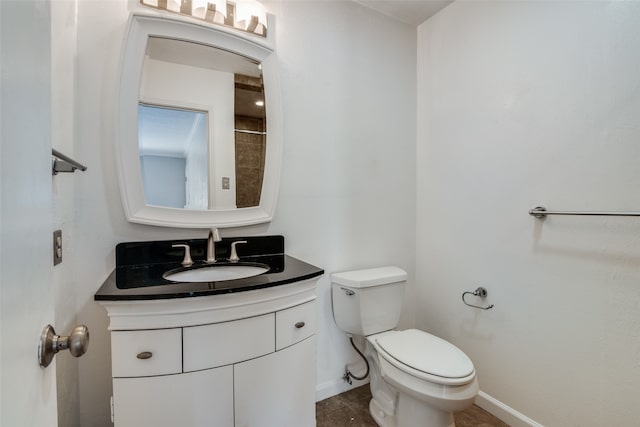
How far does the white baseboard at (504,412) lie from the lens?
1448mm

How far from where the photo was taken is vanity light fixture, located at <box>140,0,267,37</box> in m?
1.27

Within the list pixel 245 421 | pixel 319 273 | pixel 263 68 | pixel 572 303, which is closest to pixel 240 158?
pixel 263 68

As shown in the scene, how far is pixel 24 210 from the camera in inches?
15.3

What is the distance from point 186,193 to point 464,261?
62.2 inches

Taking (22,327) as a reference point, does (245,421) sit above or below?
below

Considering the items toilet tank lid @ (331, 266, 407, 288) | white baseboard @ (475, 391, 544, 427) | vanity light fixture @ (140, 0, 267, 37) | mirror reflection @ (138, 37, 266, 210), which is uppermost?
vanity light fixture @ (140, 0, 267, 37)

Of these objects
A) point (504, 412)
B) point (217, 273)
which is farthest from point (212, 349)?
point (504, 412)

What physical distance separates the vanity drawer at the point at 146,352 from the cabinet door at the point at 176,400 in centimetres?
3

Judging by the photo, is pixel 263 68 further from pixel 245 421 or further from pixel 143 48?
pixel 245 421

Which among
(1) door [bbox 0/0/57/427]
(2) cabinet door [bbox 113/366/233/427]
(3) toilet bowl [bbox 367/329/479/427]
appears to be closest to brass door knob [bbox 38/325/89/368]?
(1) door [bbox 0/0/57/427]

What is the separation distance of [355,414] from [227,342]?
102 centimetres

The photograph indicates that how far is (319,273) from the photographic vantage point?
1.18 metres

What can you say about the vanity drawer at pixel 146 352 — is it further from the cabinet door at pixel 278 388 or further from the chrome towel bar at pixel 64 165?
the chrome towel bar at pixel 64 165

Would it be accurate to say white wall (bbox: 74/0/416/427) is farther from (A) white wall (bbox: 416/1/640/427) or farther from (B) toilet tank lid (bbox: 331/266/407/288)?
(A) white wall (bbox: 416/1/640/427)
